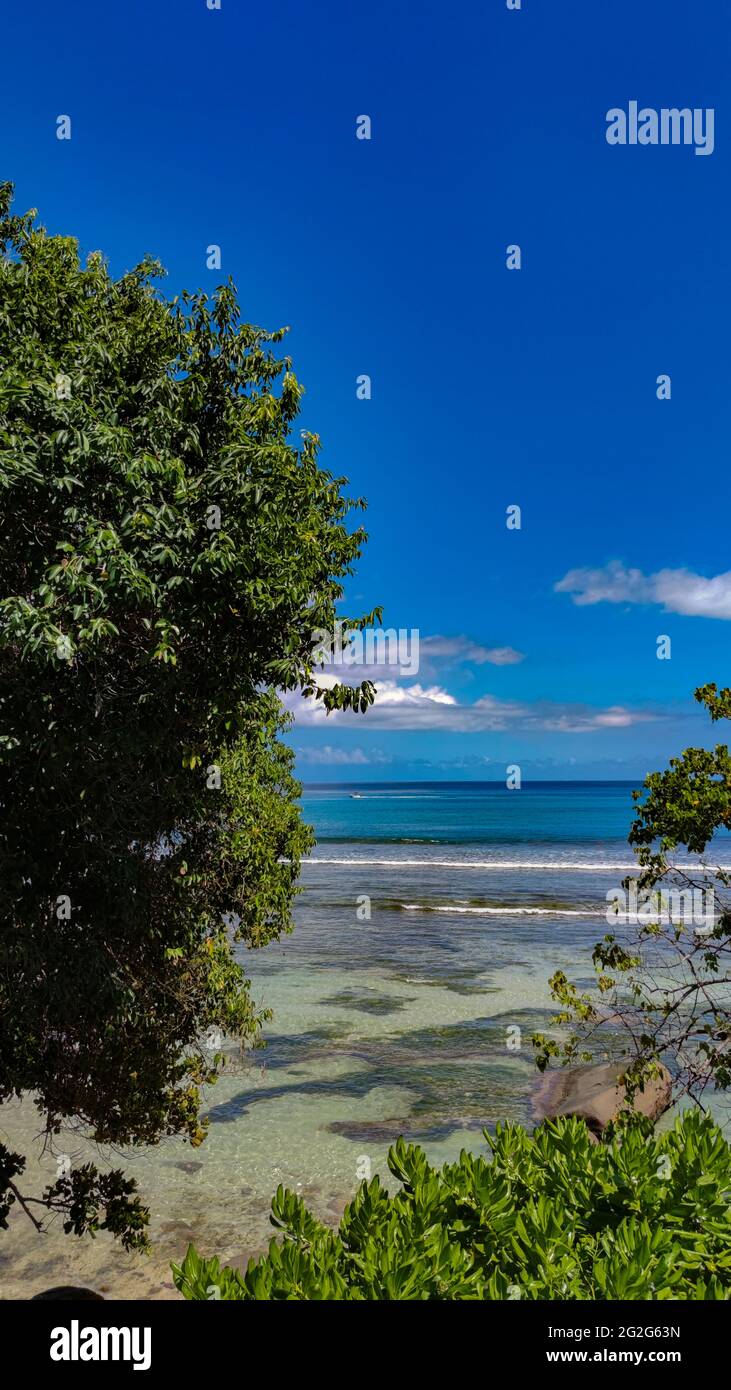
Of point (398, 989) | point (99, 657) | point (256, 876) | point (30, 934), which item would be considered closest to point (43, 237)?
point (99, 657)

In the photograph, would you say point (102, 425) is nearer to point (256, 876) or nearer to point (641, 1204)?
point (641, 1204)

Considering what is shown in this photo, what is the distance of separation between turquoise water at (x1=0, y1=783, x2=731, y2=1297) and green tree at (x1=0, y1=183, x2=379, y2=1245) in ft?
12.1

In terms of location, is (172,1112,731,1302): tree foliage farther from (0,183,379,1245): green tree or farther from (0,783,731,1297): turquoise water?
(0,783,731,1297): turquoise water

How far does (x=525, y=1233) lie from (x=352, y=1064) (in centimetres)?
1807

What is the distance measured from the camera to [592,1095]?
17.3 meters

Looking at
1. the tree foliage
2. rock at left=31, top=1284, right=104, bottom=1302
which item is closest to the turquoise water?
rock at left=31, top=1284, right=104, bottom=1302

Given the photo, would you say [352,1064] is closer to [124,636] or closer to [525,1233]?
[124,636]

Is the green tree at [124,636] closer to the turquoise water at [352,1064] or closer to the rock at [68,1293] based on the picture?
the rock at [68,1293]

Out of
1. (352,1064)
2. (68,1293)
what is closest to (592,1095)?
(352,1064)

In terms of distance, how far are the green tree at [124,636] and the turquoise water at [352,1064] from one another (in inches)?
146

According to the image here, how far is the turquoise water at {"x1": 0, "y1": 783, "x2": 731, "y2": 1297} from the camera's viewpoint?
13586mm

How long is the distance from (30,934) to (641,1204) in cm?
583

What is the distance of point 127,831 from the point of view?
880cm

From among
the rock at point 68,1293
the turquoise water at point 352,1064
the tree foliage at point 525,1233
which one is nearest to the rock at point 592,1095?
the turquoise water at point 352,1064
